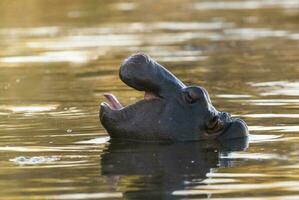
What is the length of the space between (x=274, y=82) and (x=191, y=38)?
5.54m

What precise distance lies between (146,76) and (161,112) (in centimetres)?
31

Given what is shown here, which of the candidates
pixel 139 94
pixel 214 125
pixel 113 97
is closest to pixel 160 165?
pixel 214 125

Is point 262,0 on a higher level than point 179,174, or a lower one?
lower

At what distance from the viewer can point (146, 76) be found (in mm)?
8812

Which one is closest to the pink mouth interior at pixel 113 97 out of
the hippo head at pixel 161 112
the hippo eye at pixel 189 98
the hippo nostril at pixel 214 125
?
the hippo head at pixel 161 112

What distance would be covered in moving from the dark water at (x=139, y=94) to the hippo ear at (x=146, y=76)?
0.44 m

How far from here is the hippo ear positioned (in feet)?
28.8

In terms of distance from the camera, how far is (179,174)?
7621mm

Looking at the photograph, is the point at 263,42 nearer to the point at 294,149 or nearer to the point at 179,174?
the point at 294,149

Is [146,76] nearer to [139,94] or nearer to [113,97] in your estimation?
[113,97]

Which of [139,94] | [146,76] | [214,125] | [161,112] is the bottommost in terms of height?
[139,94]

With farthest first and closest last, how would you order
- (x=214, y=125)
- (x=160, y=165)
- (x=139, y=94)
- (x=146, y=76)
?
(x=139, y=94) < (x=214, y=125) < (x=146, y=76) < (x=160, y=165)

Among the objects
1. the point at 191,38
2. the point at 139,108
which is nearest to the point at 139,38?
the point at 191,38

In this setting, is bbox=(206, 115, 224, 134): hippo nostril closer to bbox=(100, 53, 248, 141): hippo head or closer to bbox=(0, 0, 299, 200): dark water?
bbox=(100, 53, 248, 141): hippo head
